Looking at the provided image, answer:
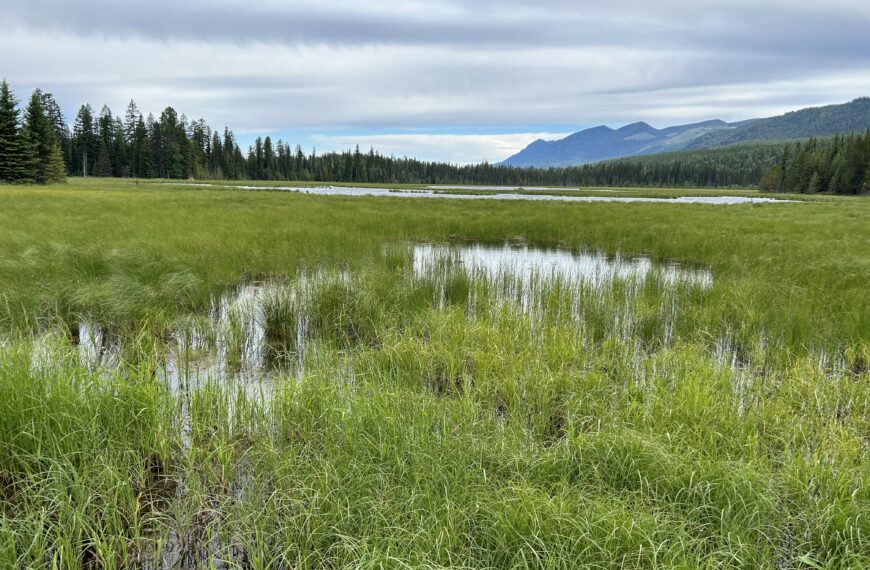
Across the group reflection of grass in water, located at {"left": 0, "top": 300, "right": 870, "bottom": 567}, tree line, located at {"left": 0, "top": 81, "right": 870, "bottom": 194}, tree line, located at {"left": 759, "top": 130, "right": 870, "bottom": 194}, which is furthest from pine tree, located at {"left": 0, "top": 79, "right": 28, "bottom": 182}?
tree line, located at {"left": 759, "top": 130, "right": 870, "bottom": 194}

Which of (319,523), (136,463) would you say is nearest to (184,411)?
(136,463)

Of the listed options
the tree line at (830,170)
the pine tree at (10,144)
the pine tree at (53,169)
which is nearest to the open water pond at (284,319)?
the pine tree at (10,144)

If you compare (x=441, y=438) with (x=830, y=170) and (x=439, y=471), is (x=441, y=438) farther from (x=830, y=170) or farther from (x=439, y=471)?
(x=830, y=170)

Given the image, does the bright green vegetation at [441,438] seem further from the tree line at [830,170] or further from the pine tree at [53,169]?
the tree line at [830,170]

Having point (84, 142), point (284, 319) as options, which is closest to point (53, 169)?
point (84, 142)

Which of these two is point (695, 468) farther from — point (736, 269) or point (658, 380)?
point (736, 269)

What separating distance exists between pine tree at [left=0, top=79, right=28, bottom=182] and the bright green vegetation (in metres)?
56.4

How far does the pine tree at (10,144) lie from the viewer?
5097 centimetres

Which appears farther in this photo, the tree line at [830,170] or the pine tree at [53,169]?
the tree line at [830,170]

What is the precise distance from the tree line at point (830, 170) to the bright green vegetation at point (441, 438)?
98.2 meters

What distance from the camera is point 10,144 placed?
167ft

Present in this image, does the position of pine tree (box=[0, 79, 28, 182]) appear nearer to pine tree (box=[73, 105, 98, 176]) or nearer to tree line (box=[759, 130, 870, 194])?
pine tree (box=[73, 105, 98, 176])

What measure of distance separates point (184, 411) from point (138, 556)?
222cm

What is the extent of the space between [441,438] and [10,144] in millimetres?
67326
